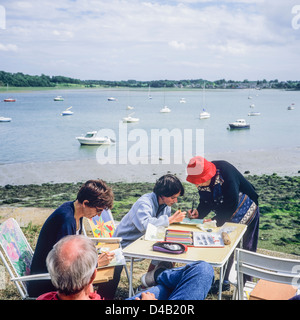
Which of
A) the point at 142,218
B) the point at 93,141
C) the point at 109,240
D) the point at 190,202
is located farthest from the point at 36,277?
the point at 93,141

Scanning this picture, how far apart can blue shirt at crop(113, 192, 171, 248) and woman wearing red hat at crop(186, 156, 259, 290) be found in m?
0.48

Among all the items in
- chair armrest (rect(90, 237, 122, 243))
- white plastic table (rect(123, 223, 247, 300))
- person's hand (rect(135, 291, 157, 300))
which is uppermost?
person's hand (rect(135, 291, 157, 300))

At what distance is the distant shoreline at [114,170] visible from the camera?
17.2 metres

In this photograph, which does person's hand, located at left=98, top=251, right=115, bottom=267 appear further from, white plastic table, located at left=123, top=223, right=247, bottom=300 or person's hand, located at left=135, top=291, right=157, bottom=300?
person's hand, located at left=135, top=291, right=157, bottom=300

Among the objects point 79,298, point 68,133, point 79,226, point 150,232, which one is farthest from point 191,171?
point 68,133

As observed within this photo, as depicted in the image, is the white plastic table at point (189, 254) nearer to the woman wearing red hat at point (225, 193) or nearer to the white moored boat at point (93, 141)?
the woman wearing red hat at point (225, 193)

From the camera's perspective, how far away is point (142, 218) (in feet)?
13.9

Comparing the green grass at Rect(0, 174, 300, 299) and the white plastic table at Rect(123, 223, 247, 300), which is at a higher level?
the white plastic table at Rect(123, 223, 247, 300)

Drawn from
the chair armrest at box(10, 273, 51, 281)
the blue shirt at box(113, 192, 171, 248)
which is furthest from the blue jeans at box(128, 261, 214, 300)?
the blue shirt at box(113, 192, 171, 248)

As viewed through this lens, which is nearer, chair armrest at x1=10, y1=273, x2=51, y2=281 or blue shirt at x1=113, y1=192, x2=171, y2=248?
chair armrest at x1=10, y1=273, x2=51, y2=281

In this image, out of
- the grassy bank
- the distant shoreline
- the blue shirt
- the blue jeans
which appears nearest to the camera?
Result: the blue jeans

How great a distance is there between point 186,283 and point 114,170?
A: 1666cm

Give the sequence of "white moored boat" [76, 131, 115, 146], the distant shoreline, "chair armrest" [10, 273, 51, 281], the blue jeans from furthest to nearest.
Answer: "white moored boat" [76, 131, 115, 146]
the distant shoreline
"chair armrest" [10, 273, 51, 281]
the blue jeans

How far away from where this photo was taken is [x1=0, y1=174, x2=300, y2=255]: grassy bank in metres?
7.58
